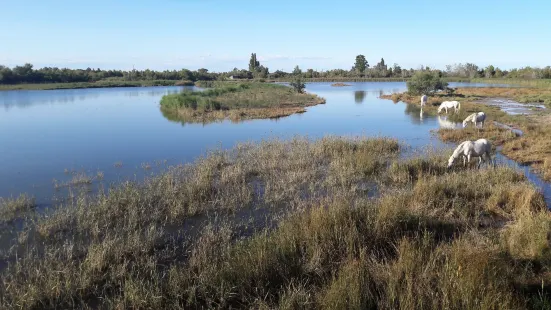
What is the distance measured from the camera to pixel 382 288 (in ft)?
16.1

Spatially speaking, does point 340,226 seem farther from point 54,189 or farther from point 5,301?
point 54,189

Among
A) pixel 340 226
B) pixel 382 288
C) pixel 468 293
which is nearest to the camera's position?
pixel 468 293

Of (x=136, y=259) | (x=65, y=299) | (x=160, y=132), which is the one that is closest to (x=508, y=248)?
(x=136, y=259)

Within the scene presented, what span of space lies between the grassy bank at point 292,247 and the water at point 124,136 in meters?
→ 3.83

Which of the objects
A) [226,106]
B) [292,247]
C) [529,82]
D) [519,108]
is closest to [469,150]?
[292,247]

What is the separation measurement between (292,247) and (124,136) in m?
18.5

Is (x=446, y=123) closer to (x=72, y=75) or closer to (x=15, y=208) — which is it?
(x=15, y=208)

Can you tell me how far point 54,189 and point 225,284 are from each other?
8.73 metres

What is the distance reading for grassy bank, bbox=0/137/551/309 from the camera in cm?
475

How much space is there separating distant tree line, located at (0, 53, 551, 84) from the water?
1211 inches

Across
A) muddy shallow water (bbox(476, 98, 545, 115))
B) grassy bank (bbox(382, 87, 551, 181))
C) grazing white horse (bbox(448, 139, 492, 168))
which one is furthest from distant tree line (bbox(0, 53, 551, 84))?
grazing white horse (bbox(448, 139, 492, 168))

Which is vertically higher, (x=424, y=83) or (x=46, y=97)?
(x=424, y=83)

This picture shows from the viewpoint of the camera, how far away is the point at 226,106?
3378 cm

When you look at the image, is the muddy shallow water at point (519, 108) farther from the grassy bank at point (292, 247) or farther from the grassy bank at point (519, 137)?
the grassy bank at point (292, 247)
